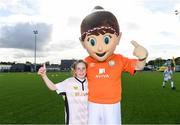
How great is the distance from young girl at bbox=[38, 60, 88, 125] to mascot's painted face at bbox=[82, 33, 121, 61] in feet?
1.03

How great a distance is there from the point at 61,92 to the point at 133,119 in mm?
4250

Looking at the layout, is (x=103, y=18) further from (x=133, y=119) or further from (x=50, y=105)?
(x=50, y=105)

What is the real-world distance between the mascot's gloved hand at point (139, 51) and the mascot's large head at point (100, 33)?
1.08 ft

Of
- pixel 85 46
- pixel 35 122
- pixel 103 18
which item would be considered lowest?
pixel 35 122

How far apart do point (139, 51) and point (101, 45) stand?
602mm

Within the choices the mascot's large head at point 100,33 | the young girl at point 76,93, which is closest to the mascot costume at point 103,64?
the mascot's large head at point 100,33

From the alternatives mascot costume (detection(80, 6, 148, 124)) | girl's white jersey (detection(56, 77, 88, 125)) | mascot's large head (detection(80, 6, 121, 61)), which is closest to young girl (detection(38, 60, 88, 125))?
girl's white jersey (detection(56, 77, 88, 125))

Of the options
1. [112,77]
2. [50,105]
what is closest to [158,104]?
[50,105]

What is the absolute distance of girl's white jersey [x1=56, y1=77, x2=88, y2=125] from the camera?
676cm

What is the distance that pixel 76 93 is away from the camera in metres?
6.82

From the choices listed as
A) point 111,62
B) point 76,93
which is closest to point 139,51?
point 111,62

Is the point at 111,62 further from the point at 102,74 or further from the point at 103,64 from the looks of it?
the point at 102,74

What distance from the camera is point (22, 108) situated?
13.7 meters

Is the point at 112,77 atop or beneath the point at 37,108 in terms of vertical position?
atop
